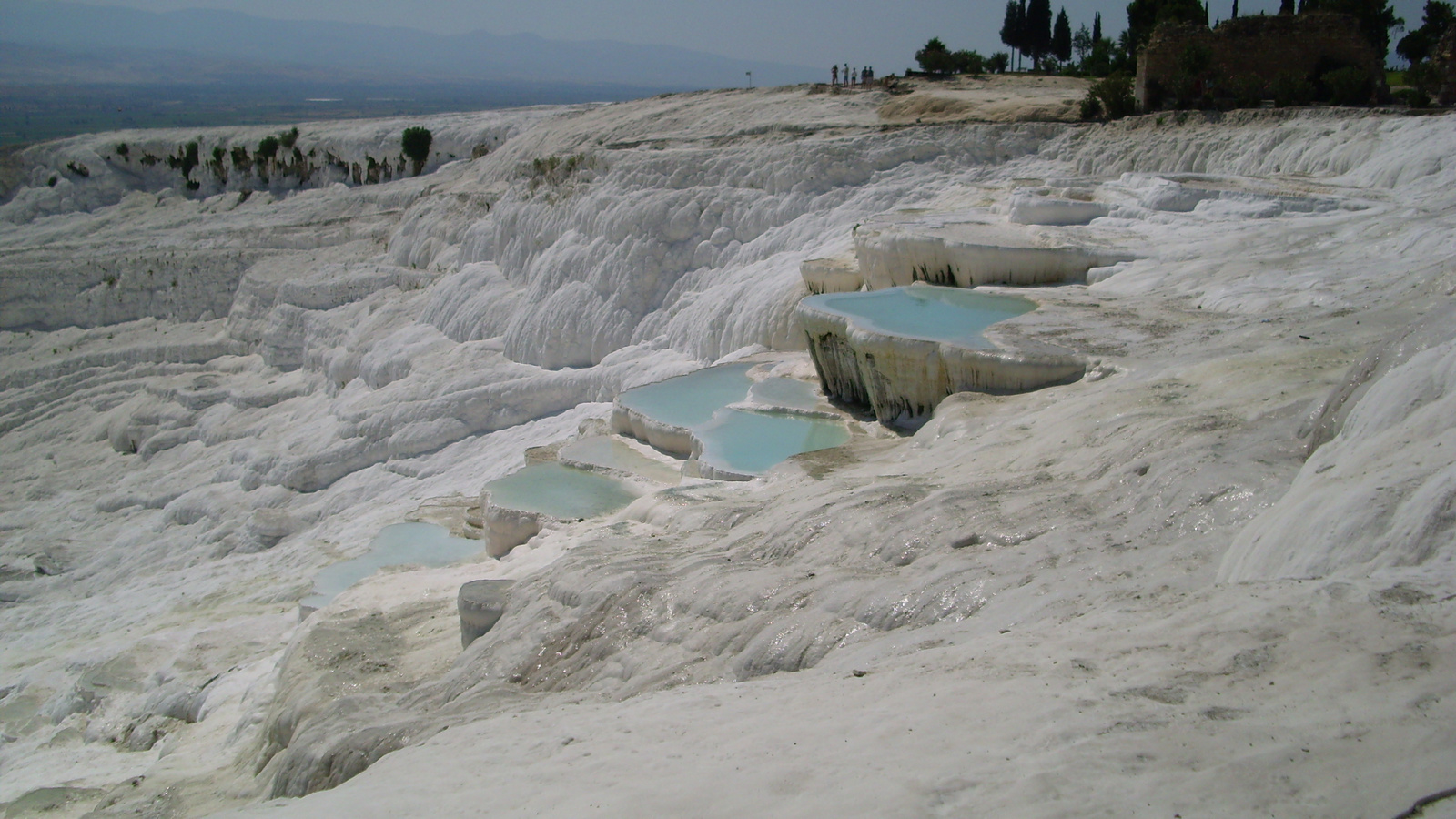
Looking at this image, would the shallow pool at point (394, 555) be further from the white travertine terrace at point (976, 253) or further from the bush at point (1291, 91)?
the bush at point (1291, 91)

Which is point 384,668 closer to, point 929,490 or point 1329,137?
point 929,490

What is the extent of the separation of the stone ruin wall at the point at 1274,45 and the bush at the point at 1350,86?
751 millimetres

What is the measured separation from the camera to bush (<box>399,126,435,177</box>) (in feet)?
84.1

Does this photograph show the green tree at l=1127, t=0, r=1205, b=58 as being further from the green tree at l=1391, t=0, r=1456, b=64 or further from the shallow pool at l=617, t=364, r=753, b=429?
the shallow pool at l=617, t=364, r=753, b=429

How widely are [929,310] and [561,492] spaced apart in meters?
3.77

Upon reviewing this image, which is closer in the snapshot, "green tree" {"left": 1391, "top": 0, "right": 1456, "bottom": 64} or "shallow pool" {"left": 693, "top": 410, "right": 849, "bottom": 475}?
"shallow pool" {"left": 693, "top": 410, "right": 849, "bottom": 475}

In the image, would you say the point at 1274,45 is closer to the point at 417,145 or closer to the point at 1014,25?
the point at 1014,25

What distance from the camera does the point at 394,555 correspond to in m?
9.24

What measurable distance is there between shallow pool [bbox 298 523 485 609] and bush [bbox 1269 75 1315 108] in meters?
11.7

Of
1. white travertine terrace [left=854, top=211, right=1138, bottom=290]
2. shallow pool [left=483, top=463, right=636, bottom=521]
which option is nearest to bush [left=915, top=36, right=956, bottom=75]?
white travertine terrace [left=854, top=211, right=1138, bottom=290]

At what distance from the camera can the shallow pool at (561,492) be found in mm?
8547

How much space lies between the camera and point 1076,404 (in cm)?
662

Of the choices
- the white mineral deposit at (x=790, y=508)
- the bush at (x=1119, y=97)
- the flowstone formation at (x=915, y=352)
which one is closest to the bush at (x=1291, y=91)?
the white mineral deposit at (x=790, y=508)

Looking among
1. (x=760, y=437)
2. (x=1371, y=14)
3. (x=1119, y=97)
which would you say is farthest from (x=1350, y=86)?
(x=760, y=437)
